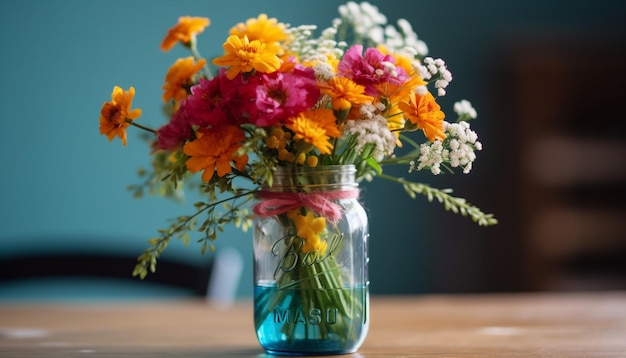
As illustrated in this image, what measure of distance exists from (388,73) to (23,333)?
2.37ft

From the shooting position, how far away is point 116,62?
3.11 metres

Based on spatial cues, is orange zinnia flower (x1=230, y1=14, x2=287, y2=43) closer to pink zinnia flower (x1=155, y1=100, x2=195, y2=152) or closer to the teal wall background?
pink zinnia flower (x1=155, y1=100, x2=195, y2=152)

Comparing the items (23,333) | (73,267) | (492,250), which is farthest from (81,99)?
(23,333)

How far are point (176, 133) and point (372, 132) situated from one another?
22cm

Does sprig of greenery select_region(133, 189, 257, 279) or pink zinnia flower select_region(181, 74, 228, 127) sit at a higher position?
pink zinnia flower select_region(181, 74, 228, 127)

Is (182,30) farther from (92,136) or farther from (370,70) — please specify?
(92,136)

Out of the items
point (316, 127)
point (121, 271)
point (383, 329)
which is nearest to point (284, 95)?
point (316, 127)

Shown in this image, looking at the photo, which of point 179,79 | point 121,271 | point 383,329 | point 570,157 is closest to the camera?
point 179,79

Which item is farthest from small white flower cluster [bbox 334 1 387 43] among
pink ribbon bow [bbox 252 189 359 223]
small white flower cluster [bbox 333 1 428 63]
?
pink ribbon bow [bbox 252 189 359 223]

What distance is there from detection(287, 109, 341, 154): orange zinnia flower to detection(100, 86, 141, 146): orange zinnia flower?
193 mm

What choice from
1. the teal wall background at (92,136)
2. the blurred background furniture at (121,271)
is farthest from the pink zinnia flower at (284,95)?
the teal wall background at (92,136)

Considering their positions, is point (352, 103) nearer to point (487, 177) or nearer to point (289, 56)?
point (289, 56)

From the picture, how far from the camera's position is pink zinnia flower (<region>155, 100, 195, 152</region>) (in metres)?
0.93

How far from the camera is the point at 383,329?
4.16 ft
